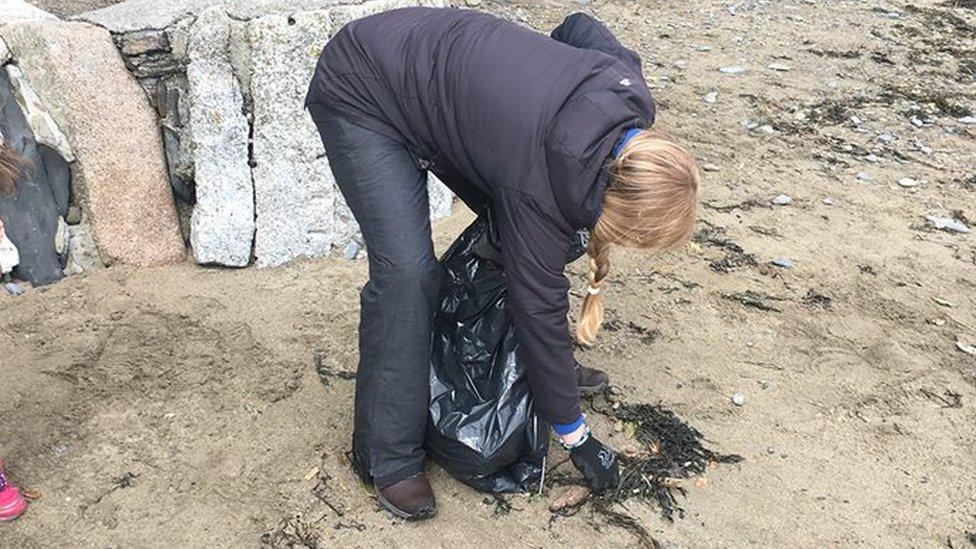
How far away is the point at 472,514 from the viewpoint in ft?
9.03

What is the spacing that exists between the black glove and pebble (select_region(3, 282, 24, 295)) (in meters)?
2.29

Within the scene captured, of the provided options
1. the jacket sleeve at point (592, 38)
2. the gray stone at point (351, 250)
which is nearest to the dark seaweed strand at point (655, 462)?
the jacket sleeve at point (592, 38)

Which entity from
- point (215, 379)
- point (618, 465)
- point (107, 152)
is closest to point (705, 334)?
point (618, 465)

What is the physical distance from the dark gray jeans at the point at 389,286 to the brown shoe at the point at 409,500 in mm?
30

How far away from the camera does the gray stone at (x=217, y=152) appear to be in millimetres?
3572

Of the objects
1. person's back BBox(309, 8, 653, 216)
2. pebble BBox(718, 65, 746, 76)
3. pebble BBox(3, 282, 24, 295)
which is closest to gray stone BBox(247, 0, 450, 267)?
pebble BBox(3, 282, 24, 295)

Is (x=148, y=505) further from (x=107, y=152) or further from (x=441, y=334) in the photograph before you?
(x=107, y=152)

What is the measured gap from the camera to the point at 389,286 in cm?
247

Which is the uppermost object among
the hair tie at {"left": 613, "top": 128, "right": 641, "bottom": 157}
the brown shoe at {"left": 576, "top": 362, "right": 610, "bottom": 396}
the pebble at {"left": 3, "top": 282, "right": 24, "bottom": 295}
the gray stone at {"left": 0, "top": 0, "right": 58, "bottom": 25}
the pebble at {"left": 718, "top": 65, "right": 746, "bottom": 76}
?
the hair tie at {"left": 613, "top": 128, "right": 641, "bottom": 157}

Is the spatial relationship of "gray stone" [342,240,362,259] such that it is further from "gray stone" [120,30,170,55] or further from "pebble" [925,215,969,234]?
"pebble" [925,215,969,234]

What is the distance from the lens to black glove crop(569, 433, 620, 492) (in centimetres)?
267

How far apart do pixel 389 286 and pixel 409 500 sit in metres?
0.66

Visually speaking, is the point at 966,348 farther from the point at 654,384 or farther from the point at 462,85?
the point at 462,85

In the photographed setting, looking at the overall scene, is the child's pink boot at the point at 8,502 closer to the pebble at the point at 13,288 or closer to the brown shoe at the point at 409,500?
the brown shoe at the point at 409,500
